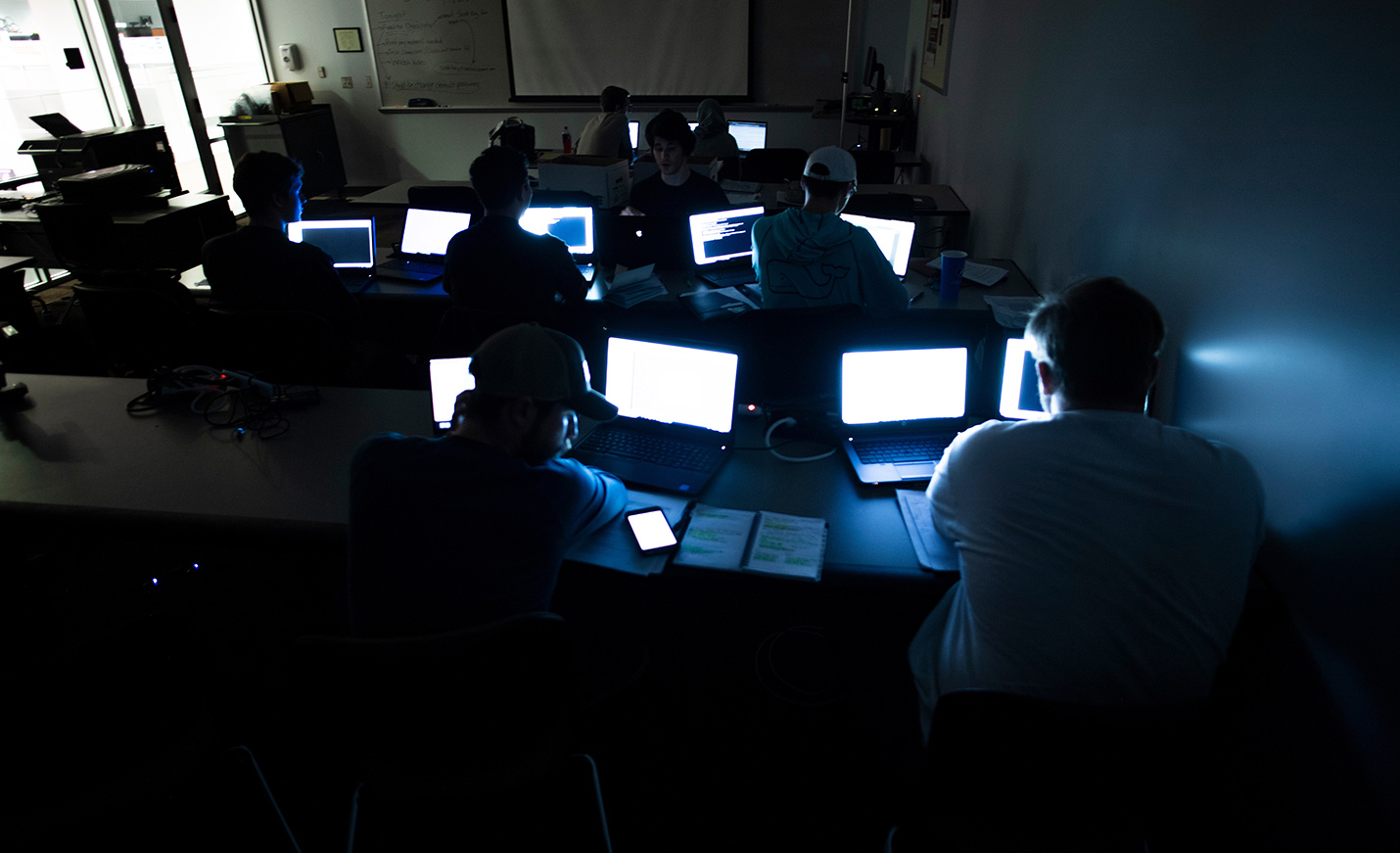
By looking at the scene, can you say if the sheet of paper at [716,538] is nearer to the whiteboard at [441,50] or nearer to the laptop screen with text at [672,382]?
the laptop screen with text at [672,382]

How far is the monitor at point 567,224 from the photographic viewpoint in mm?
3566

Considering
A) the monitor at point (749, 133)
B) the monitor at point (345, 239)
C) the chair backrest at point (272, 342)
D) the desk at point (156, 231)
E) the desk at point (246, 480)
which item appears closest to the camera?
the desk at point (246, 480)

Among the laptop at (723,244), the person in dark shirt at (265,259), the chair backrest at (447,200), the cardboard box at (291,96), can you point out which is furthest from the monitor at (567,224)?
the cardboard box at (291,96)

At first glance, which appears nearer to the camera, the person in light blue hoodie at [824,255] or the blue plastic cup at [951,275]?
the person in light blue hoodie at [824,255]

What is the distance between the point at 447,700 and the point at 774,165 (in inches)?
171

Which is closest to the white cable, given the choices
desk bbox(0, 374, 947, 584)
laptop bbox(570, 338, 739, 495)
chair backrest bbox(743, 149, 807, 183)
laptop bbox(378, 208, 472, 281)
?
desk bbox(0, 374, 947, 584)

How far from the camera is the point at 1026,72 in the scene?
3324 millimetres

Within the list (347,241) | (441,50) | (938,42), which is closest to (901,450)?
(347,241)

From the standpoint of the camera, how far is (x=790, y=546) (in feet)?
5.38

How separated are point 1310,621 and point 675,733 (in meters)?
1.48

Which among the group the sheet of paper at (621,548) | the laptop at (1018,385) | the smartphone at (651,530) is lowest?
the sheet of paper at (621,548)

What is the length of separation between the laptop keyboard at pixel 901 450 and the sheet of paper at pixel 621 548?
0.53 meters

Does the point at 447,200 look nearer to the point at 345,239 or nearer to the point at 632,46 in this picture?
the point at 345,239

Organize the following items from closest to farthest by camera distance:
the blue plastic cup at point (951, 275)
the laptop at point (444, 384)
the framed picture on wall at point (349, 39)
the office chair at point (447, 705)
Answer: the office chair at point (447, 705) → the laptop at point (444, 384) → the blue plastic cup at point (951, 275) → the framed picture on wall at point (349, 39)
